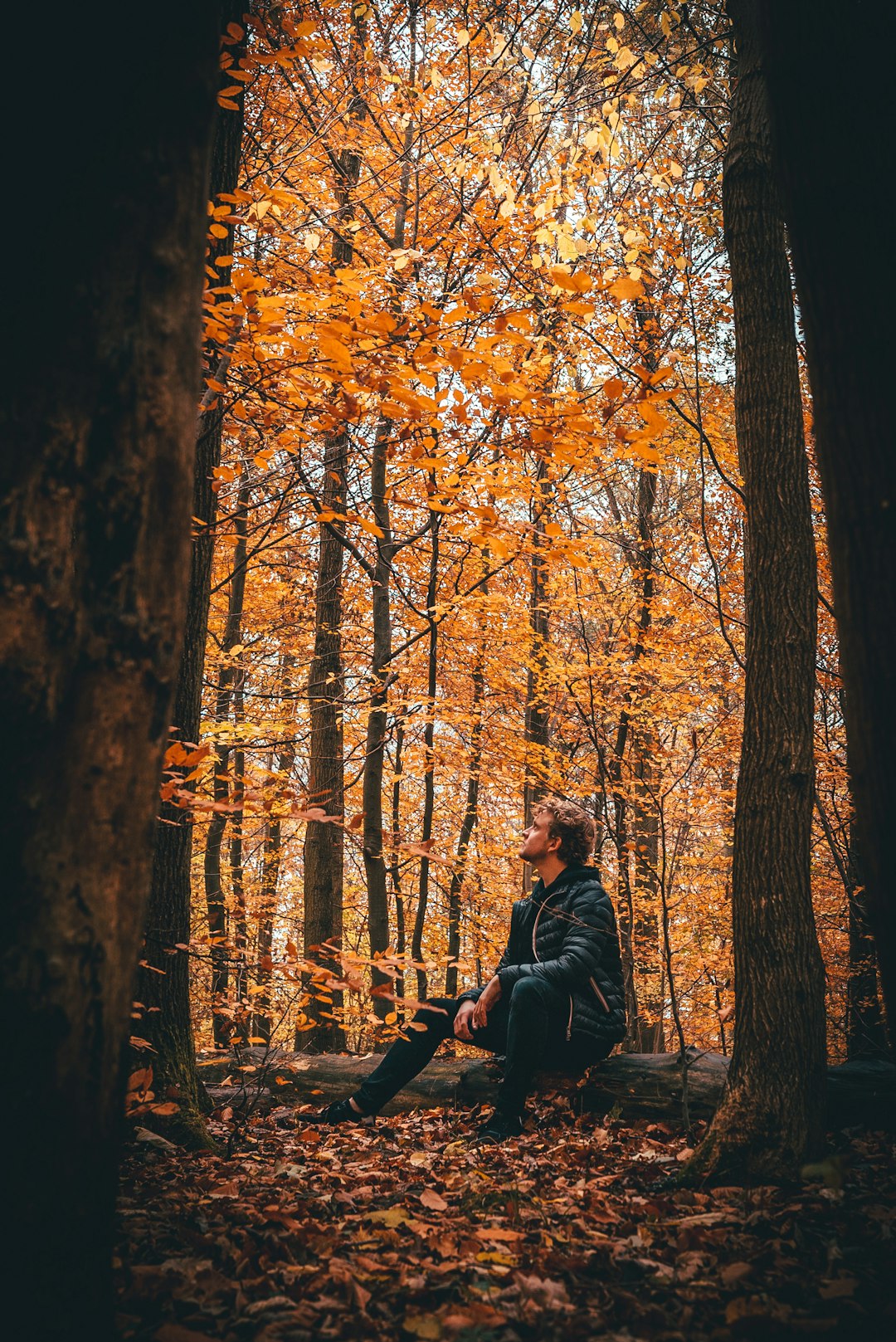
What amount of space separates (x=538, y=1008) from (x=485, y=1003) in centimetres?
30

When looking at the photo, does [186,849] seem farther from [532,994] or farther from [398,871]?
[398,871]

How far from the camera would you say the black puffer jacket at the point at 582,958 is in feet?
12.3

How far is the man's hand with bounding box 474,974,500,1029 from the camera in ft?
12.5

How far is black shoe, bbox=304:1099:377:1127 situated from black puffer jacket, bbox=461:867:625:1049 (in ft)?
2.71

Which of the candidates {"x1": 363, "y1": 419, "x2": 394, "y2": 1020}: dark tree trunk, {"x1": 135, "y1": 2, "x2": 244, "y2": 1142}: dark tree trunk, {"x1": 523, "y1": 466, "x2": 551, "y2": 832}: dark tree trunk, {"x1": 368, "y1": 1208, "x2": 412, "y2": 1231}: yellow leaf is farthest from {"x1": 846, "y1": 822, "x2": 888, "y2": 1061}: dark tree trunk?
{"x1": 135, "y1": 2, "x2": 244, "y2": 1142}: dark tree trunk

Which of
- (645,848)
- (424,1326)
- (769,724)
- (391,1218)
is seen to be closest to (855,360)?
(769,724)

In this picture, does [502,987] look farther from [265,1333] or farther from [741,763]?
[265,1333]

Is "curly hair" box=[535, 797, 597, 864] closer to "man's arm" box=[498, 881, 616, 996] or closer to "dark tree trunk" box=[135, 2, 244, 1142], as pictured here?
"man's arm" box=[498, 881, 616, 996]

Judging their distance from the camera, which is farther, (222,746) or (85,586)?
(222,746)

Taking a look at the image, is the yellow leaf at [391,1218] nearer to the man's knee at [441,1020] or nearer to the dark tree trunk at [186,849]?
the dark tree trunk at [186,849]

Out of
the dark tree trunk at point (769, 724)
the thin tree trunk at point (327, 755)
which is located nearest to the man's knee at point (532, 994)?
the dark tree trunk at point (769, 724)

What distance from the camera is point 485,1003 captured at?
3.82m

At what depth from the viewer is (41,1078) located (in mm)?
1176

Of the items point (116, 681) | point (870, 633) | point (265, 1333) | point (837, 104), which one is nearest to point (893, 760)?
point (870, 633)
